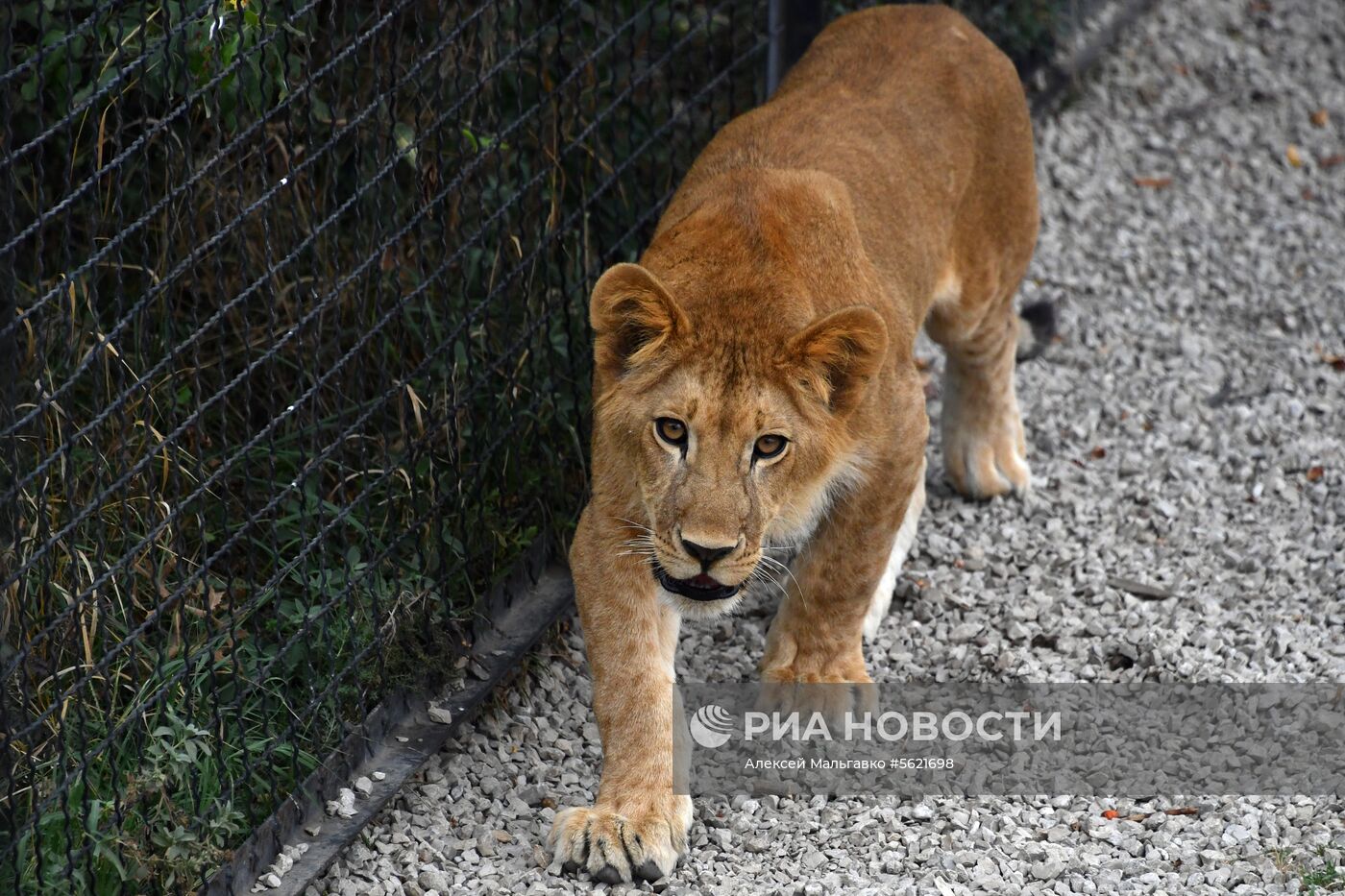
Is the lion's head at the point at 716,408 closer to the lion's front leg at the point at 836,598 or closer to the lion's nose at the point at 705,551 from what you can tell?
the lion's nose at the point at 705,551

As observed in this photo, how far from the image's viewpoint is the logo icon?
4.68 metres

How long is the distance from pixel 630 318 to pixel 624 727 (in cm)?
98

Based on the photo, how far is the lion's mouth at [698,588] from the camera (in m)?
3.99

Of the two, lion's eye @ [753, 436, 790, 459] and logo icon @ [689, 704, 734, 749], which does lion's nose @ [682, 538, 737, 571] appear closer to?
lion's eye @ [753, 436, 790, 459]

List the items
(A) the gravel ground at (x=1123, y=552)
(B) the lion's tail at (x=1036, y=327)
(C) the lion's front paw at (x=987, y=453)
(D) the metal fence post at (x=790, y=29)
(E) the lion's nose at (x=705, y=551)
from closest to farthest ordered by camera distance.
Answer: (E) the lion's nose at (x=705, y=551), (A) the gravel ground at (x=1123, y=552), (C) the lion's front paw at (x=987, y=453), (D) the metal fence post at (x=790, y=29), (B) the lion's tail at (x=1036, y=327)

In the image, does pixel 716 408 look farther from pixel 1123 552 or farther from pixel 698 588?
pixel 1123 552

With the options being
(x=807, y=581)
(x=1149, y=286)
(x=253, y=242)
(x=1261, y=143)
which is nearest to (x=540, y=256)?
(x=253, y=242)

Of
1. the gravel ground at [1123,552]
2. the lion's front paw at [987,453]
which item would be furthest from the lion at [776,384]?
the lion's front paw at [987,453]

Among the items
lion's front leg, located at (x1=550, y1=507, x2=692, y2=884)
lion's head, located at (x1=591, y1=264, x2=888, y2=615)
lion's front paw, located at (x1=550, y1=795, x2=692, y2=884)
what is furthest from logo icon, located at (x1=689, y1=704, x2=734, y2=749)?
lion's head, located at (x1=591, y1=264, x2=888, y2=615)

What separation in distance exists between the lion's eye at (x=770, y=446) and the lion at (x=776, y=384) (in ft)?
0.04

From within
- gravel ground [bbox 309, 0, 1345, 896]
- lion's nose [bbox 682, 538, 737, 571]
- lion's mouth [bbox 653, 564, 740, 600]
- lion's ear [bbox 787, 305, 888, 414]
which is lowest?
gravel ground [bbox 309, 0, 1345, 896]

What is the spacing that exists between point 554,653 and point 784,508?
1.20 meters

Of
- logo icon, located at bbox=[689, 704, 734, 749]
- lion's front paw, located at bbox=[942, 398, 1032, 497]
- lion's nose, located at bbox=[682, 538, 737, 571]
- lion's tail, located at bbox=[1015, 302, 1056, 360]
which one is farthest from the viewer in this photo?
lion's tail, located at bbox=[1015, 302, 1056, 360]

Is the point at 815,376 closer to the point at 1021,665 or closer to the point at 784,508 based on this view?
the point at 784,508
